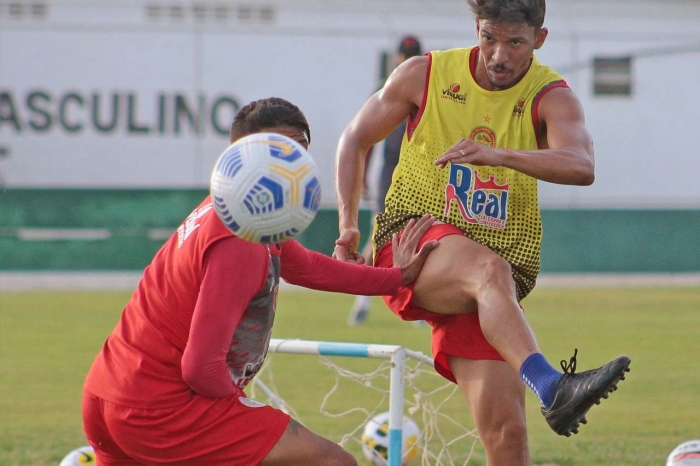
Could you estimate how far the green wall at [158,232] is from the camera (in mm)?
17891

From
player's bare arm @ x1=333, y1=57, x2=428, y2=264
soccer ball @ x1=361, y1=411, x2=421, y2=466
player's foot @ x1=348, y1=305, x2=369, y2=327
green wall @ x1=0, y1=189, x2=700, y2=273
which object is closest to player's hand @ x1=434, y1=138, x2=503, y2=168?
player's bare arm @ x1=333, y1=57, x2=428, y2=264

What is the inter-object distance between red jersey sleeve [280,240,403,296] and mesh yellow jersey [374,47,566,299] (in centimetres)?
38

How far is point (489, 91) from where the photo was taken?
4293 mm

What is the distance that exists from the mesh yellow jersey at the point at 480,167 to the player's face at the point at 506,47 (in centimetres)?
10

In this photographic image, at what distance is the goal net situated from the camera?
4676mm

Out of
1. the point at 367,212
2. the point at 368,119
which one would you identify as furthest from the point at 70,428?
the point at 367,212

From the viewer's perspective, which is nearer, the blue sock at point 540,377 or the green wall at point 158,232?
the blue sock at point 540,377

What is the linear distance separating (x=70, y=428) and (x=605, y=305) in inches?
356

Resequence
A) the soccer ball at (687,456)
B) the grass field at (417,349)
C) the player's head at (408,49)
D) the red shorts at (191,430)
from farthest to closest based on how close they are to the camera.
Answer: the player's head at (408,49)
the grass field at (417,349)
the soccer ball at (687,456)
the red shorts at (191,430)

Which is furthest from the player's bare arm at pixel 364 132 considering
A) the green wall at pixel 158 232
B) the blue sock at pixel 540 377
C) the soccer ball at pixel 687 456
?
the green wall at pixel 158 232

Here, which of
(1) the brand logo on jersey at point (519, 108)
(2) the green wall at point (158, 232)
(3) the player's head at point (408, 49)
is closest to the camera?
(1) the brand logo on jersey at point (519, 108)

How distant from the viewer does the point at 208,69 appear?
22.0 metres

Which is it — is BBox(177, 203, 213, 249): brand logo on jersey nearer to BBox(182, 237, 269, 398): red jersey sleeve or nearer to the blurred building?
BBox(182, 237, 269, 398): red jersey sleeve

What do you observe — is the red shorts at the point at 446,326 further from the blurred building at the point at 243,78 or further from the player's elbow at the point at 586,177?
the blurred building at the point at 243,78
